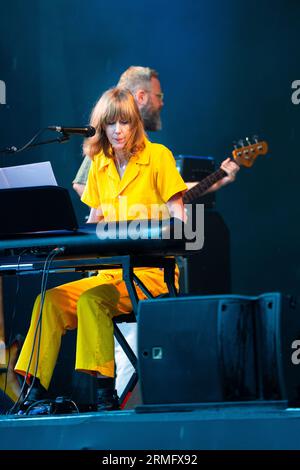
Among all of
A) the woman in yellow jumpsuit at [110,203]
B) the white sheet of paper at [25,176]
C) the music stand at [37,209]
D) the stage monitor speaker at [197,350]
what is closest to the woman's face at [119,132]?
the woman in yellow jumpsuit at [110,203]

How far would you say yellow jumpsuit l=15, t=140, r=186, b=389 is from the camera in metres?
3.20

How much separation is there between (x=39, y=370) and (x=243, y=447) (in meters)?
1.25

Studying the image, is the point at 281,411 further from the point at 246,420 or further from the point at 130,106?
the point at 130,106

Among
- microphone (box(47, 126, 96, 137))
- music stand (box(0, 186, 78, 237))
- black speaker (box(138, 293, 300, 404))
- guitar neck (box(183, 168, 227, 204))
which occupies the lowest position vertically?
black speaker (box(138, 293, 300, 404))

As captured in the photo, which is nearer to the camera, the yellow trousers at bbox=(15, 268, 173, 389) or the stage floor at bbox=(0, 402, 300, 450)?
the stage floor at bbox=(0, 402, 300, 450)

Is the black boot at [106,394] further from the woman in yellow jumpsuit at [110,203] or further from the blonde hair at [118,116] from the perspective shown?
the blonde hair at [118,116]

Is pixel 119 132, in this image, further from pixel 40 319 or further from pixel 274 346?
pixel 274 346

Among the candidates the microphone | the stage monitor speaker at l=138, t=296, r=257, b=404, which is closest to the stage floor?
the stage monitor speaker at l=138, t=296, r=257, b=404

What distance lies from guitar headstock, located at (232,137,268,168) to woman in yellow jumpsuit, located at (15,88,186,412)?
2215mm

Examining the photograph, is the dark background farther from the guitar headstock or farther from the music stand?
the music stand

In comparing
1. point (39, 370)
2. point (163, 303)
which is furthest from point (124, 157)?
point (163, 303)

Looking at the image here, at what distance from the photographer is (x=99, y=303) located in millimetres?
3281
